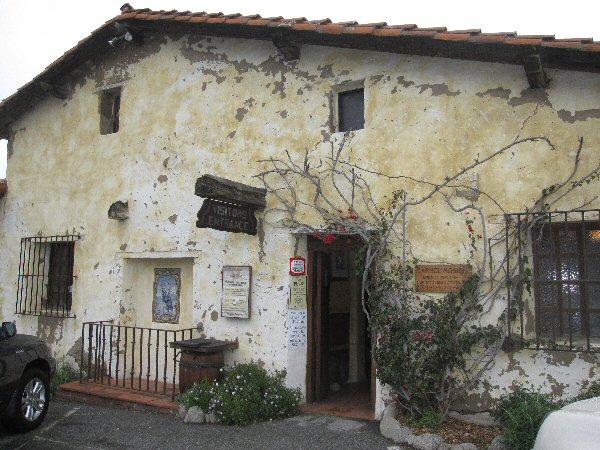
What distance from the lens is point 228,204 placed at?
21.5ft

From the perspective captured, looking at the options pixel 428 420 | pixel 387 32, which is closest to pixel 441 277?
pixel 428 420

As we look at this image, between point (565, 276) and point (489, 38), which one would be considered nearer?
point (489, 38)

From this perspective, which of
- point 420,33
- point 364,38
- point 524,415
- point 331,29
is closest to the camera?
point 524,415

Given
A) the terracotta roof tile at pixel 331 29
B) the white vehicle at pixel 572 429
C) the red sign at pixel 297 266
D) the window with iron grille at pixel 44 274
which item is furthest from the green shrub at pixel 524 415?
the window with iron grille at pixel 44 274

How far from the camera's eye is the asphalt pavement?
17.9ft

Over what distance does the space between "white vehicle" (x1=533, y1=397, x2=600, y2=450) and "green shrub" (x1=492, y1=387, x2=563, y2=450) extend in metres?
1.91

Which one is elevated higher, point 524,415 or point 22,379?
point 22,379

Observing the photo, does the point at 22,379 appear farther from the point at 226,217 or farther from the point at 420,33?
the point at 420,33

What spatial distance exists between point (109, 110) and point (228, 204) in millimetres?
4191

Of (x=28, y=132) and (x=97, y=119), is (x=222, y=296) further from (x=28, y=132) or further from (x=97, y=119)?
(x=28, y=132)

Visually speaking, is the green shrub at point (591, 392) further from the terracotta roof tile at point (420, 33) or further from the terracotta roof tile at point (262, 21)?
the terracotta roof tile at point (262, 21)

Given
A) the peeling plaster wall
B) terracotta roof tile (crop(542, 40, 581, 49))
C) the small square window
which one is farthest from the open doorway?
the small square window

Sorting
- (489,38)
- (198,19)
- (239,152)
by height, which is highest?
(198,19)

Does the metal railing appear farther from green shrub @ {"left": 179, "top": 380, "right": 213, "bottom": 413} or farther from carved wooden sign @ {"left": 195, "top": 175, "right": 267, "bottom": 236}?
carved wooden sign @ {"left": 195, "top": 175, "right": 267, "bottom": 236}
